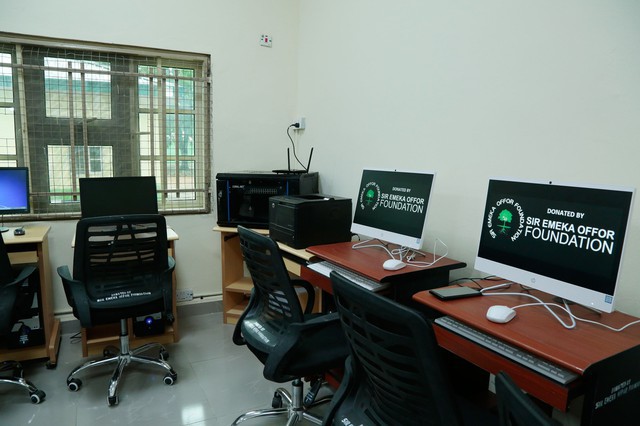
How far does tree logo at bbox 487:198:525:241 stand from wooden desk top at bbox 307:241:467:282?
1.29 ft

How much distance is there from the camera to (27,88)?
3.00 m

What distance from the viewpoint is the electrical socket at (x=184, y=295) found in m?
3.60

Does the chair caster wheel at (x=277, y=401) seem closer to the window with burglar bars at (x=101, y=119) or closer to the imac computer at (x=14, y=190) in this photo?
the window with burglar bars at (x=101, y=119)

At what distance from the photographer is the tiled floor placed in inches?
88.5

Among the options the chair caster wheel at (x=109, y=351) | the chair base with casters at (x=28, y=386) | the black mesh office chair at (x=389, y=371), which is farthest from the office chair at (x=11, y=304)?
the black mesh office chair at (x=389, y=371)

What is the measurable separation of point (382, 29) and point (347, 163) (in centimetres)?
96

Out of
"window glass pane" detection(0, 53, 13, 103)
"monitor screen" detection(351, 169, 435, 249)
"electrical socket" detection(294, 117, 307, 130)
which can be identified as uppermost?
"window glass pane" detection(0, 53, 13, 103)

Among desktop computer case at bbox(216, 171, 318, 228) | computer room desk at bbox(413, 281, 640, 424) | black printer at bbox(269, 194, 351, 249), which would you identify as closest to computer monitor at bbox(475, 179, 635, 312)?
computer room desk at bbox(413, 281, 640, 424)

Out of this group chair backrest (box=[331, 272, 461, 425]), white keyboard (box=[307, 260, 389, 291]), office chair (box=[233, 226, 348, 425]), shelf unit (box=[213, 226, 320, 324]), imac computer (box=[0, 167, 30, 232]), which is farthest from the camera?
shelf unit (box=[213, 226, 320, 324])

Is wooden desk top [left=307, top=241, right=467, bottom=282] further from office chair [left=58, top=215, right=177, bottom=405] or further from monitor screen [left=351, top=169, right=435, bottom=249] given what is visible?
office chair [left=58, top=215, right=177, bottom=405]

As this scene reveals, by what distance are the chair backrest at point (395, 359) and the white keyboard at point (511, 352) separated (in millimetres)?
283

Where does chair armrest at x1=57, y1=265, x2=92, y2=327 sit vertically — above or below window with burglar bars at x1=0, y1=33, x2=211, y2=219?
below

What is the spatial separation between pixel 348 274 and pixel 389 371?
3.00 feet

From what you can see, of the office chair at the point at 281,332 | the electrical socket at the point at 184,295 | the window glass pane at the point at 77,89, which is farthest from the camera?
the electrical socket at the point at 184,295
